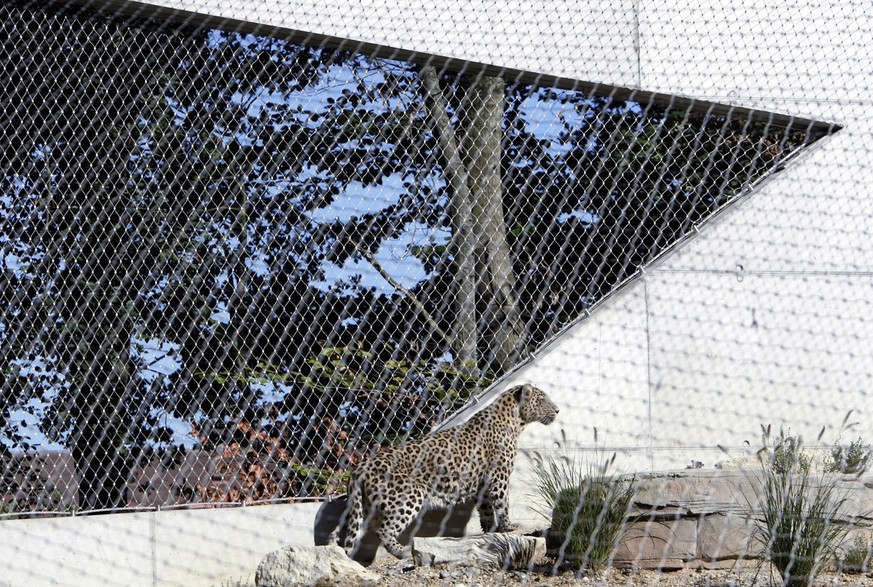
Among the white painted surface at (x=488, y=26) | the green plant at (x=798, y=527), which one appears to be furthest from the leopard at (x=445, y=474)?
the white painted surface at (x=488, y=26)

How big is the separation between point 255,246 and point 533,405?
1.77m

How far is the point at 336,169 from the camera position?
6180 millimetres

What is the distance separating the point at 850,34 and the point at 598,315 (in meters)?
2.33

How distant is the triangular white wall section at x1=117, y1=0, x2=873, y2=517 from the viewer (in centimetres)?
610

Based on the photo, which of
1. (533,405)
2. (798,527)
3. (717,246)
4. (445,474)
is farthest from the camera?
(717,246)

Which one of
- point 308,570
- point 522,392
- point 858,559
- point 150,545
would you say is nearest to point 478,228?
point 522,392

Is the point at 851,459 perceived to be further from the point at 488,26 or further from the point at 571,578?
the point at 488,26

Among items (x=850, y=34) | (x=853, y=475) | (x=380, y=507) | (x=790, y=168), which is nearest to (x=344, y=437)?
(x=380, y=507)

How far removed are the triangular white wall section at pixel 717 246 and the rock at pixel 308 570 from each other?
1376mm

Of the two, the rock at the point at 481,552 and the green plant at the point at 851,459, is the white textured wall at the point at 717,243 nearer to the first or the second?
the green plant at the point at 851,459

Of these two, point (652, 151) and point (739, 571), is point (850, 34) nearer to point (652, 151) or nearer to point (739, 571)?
point (652, 151)

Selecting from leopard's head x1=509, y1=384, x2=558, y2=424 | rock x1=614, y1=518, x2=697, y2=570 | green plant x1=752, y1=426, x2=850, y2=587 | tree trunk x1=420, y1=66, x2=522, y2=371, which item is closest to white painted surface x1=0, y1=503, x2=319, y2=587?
leopard's head x1=509, y1=384, x2=558, y2=424

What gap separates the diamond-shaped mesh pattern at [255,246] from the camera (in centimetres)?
592

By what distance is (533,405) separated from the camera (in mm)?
5797
